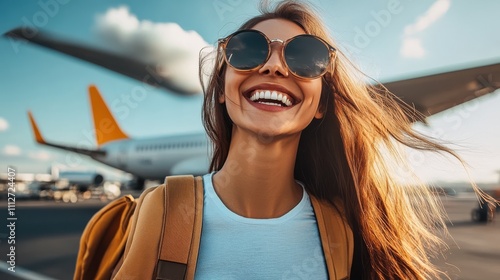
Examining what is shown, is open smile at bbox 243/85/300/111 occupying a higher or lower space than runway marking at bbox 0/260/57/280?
higher

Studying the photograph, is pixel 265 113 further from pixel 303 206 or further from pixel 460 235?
pixel 460 235

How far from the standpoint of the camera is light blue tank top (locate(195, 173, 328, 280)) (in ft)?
3.71

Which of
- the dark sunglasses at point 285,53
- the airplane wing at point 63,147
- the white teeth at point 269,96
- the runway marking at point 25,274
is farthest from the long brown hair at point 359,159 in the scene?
the airplane wing at point 63,147

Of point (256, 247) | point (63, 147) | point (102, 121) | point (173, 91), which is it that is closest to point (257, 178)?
point (256, 247)

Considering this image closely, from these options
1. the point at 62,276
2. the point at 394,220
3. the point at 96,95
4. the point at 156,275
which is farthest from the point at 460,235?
the point at 96,95

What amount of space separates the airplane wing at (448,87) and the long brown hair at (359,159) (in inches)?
265

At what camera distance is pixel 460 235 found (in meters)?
8.95

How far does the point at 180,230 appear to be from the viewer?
107 cm

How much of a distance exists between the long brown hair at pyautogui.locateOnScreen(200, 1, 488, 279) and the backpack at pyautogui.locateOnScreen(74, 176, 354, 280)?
0.20 metres

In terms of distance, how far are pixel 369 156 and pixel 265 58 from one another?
55 cm

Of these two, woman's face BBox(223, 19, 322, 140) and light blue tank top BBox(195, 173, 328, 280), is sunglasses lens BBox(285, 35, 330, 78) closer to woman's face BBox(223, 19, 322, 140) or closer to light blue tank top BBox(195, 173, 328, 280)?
woman's face BBox(223, 19, 322, 140)

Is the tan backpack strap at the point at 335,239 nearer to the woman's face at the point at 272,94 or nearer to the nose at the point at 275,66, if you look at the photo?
the woman's face at the point at 272,94

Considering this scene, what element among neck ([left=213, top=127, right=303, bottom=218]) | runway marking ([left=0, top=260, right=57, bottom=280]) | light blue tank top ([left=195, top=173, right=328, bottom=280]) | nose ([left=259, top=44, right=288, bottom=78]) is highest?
nose ([left=259, top=44, right=288, bottom=78])

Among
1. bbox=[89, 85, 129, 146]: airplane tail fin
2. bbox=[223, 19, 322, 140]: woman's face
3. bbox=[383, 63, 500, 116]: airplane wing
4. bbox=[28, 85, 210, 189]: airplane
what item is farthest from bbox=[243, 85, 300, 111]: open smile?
bbox=[89, 85, 129, 146]: airplane tail fin
